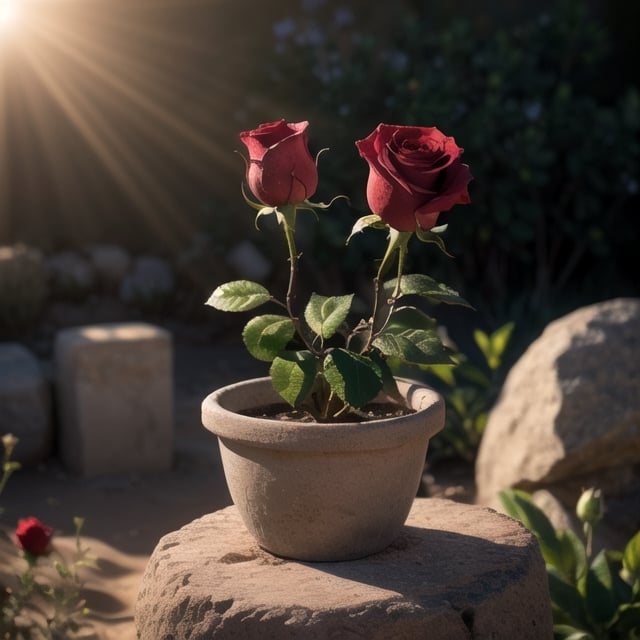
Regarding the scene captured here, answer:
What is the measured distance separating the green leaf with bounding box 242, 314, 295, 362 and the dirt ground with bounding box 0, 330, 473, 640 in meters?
1.16

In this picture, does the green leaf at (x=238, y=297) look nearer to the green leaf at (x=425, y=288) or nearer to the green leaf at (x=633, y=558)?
the green leaf at (x=425, y=288)

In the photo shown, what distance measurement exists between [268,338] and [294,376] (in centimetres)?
11

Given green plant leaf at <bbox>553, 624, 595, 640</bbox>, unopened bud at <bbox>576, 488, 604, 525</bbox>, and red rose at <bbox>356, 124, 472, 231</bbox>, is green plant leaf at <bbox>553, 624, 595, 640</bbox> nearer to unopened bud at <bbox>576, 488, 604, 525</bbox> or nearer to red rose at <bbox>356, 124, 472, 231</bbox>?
unopened bud at <bbox>576, 488, 604, 525</bbox>

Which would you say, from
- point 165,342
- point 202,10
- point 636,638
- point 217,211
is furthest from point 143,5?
point 636,638

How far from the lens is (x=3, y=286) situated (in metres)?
6.34

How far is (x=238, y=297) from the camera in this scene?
204 cm

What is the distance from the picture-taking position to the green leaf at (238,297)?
79.4 inches

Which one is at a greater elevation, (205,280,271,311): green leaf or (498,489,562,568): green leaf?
(205,280,271,311): green leaf

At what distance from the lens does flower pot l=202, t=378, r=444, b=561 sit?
1900 mm

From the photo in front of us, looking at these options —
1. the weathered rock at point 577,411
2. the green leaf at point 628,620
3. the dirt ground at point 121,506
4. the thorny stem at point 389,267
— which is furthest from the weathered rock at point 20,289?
the green leaf at point 628,620

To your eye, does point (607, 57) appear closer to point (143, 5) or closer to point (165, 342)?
point (143, 5)

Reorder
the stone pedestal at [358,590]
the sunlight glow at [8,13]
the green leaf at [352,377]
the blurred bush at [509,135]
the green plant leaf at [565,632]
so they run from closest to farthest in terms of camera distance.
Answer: the stone pedestal at [358,590] → the green leaf at [352,377] → the green plant leaf at [565,632] → the blurred bush at [509,135] → the sunlight glow at [8,13]

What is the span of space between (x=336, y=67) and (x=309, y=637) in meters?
5.03

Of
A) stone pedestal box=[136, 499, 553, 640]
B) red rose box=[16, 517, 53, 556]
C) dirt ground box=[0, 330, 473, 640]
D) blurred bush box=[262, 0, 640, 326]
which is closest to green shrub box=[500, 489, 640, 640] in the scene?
stone pedestal box=[136, 499, 553, 640]
